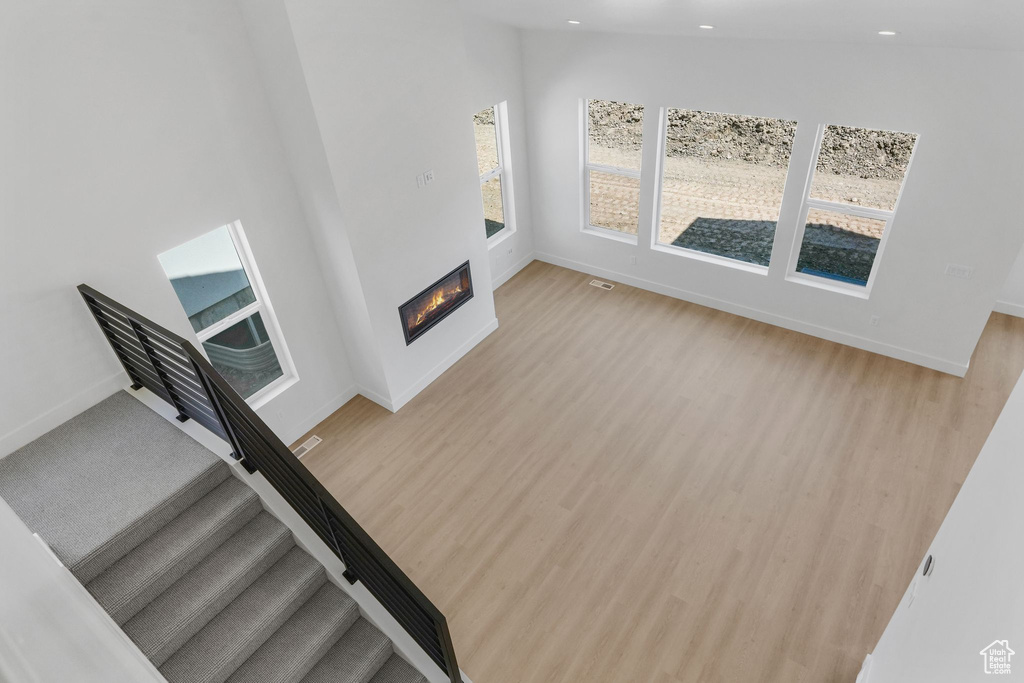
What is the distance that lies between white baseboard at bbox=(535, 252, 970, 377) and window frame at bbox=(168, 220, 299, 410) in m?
4.16

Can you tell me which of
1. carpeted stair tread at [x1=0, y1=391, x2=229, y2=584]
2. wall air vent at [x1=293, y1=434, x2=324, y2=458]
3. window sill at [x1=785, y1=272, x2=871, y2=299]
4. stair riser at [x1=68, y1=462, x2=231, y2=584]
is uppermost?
carpeted stair tread at [x1=0, y1=391, x2=229, y2=584]

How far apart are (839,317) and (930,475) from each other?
1978 millimetres

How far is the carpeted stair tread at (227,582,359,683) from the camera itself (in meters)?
2.96

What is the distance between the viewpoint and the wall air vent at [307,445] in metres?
5.59

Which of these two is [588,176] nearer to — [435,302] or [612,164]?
[612,164]

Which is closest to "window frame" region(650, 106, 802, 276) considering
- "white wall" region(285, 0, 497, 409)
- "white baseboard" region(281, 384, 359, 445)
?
"white wall" region(285, 0, 497, 409)

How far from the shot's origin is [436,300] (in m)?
6.06

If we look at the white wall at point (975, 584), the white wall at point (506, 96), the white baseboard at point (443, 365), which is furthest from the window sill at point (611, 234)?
the white wall at point (975, 584)

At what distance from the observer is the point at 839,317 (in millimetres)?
6359

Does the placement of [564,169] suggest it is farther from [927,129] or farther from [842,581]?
[842,581]

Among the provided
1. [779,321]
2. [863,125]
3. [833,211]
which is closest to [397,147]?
[863,125]

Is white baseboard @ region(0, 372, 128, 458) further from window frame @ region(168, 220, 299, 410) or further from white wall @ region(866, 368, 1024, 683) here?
white wall @ region(866, 368, 1024, 683)

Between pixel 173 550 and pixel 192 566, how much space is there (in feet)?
0.45

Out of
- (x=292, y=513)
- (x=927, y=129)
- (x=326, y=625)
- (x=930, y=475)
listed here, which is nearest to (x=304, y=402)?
(x=292, y=513)
